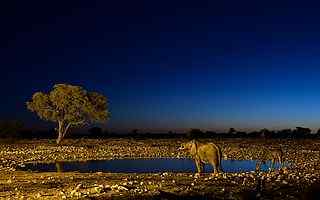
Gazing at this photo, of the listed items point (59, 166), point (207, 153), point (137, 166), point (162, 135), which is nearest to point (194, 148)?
point (207, 153)

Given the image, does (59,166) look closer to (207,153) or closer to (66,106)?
(207,153)

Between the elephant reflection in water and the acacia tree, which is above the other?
the acacia tree

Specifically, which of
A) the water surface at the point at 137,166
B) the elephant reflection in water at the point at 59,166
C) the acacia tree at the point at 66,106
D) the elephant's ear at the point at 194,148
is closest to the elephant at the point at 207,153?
the elephant's ear at the point at 194,148

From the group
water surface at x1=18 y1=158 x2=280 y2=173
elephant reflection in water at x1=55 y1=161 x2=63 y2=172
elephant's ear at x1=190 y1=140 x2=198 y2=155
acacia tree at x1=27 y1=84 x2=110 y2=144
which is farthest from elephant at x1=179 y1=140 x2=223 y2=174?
acacia tree at x1=27 y1=84 x2=110 y2=144

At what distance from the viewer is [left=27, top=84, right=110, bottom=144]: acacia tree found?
67.6 metres

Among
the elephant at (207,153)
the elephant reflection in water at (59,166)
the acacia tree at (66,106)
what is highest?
the acacia tree at (66,106)

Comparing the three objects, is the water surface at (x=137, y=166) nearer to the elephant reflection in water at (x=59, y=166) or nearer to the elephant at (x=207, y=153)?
the elephant reflection in water at (x=59, y=166)

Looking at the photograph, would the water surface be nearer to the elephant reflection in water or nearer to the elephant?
the elephant reflection in water

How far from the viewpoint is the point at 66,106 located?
67.9 m

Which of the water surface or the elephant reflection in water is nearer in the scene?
the water surface

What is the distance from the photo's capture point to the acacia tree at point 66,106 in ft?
222

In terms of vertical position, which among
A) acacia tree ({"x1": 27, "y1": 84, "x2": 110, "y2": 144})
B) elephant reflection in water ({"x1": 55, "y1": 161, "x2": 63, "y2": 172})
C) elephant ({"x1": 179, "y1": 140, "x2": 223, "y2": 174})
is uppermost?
acacia tree ({"x1": 27, "y1": 84, "x2": 110, "y2": 144})

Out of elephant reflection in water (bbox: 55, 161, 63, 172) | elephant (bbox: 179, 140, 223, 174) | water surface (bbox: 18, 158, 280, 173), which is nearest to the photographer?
elephant (bbox: 179, 140, 223, 174)

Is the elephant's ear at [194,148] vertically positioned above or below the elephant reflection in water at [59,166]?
above
